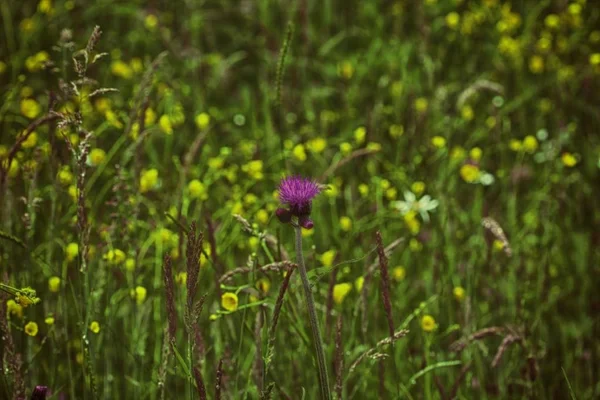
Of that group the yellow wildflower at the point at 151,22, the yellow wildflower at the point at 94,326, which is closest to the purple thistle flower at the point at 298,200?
the yellow wildflower at the point at 94,326

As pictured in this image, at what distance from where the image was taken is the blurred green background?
1593 mm

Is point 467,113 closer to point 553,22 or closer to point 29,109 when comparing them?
point 553,22

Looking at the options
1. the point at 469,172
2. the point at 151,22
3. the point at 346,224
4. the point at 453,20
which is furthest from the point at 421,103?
the point at 151,22

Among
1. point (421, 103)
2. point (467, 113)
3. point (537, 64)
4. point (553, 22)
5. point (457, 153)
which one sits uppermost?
point (553, 22)

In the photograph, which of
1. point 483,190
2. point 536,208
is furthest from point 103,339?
point 483,190

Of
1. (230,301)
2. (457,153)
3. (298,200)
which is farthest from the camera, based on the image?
(457,153)

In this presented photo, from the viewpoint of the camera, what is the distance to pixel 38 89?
3416 millimetres

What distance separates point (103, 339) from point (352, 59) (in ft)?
6.80

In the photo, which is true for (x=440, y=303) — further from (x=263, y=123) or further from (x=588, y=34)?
(x=588, y=34)

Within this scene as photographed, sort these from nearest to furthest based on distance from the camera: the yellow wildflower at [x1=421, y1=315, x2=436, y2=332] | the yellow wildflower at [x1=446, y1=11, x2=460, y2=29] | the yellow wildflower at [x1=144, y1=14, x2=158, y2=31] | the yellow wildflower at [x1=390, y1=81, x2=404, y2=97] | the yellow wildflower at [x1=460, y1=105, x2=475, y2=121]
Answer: the yellow wildflower at [x1=421, y1=315, x2=436, y2=332], the yellow wildflower at [x1=460, y1=105, x2=475, y2=121], the yellow wildflower at [x1=390, y1=81, x2=404, y2=97], the yellow wildflower at [x1=144, y1=14, x2=158, y2=31], the yellow wildflower at [x1=446, y1=11, x2=460, y2=29]

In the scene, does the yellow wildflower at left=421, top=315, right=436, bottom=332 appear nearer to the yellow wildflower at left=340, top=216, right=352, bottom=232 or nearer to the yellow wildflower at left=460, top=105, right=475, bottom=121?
the yellow wildflower at left=340, top=216, right=352, bottom=232

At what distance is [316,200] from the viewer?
7.24ft

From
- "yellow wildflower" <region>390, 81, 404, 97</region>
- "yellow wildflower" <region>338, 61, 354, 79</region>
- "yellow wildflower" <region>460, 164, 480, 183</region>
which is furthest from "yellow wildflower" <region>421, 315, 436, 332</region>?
"yellow wildflower" <region>338, 61, 354, 79</region>

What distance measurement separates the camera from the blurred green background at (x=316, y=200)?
1.59 m
